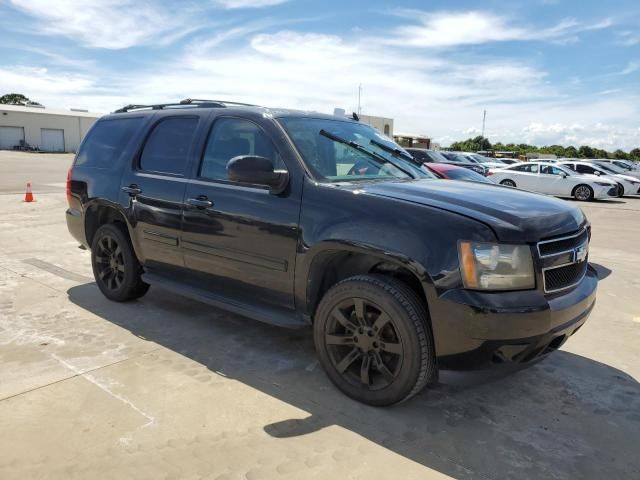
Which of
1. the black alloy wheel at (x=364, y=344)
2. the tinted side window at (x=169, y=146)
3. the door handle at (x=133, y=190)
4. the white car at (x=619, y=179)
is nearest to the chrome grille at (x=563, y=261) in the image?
the black alloy wheel at (x=364, y=344)

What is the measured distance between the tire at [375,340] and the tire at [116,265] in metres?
2.29

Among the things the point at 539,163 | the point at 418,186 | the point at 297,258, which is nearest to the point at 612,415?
the point at 418,186

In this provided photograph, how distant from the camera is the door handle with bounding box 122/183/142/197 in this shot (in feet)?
15.0

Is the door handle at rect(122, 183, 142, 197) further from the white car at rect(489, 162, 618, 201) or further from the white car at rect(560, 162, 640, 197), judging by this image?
the white car at rect(560, 162, 640, 197)

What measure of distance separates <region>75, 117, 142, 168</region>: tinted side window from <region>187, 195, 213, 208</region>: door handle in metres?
1.36

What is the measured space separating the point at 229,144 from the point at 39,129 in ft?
212

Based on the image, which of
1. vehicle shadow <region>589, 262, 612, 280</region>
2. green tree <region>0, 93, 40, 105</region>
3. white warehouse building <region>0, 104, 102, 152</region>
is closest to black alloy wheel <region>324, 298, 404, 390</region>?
vehicle shadow <region>589, 262, 612, 280</region>

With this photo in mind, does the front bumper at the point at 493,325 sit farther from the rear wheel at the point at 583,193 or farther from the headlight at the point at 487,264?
the rear wheel at the point at 583,193

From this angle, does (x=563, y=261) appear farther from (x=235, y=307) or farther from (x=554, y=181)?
(x=554, y=181)

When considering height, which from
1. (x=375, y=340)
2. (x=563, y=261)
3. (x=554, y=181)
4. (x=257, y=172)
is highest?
(x=257, y=172)

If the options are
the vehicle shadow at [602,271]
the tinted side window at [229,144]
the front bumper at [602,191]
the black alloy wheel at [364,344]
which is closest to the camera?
the black alloy wheel at [364,344]

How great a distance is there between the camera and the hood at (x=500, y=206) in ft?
9.41

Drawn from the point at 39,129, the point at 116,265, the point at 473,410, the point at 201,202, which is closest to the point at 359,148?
the point at 201,202

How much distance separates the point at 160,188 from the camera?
4387mm
